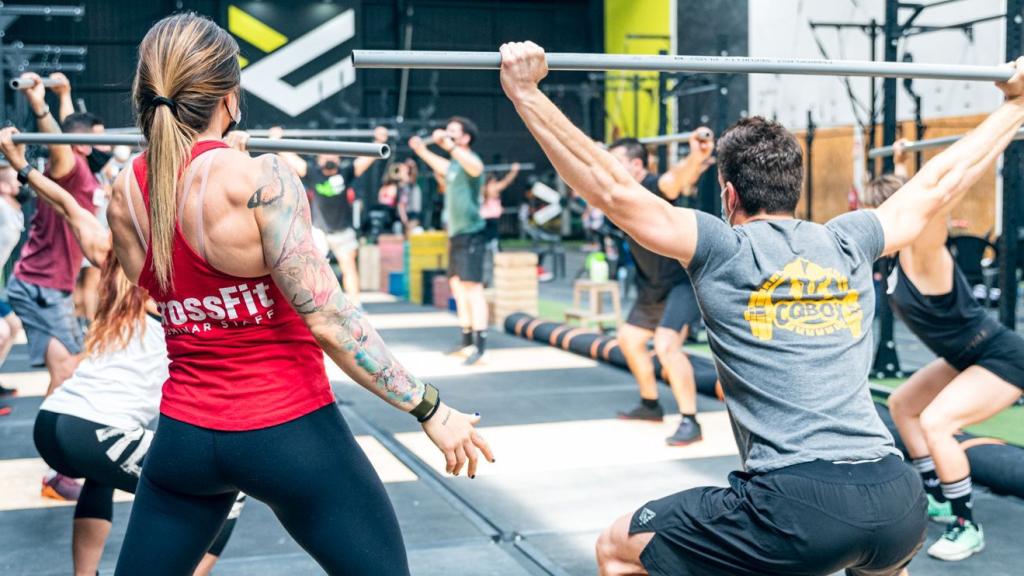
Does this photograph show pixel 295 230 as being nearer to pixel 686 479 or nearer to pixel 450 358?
pixel 686 479

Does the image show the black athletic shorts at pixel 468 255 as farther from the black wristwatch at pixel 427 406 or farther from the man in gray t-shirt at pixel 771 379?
the black wristwatch at pixel 427 406

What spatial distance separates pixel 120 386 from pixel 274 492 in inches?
48.2

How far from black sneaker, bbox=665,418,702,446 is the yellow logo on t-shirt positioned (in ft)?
10.5

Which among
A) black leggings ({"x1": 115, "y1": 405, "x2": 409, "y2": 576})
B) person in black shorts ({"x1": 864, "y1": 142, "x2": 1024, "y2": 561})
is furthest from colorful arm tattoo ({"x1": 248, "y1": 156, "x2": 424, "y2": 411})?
person in black shorts ({"x1": 864, "y1": 142, "x2": 1024, "y2": 561})

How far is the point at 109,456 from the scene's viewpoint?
2818 millimetres

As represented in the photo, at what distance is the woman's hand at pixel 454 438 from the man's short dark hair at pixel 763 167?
79 centimetres

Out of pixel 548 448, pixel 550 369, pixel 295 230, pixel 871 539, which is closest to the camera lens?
pixel 295 230

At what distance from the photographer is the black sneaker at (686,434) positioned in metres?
5.35

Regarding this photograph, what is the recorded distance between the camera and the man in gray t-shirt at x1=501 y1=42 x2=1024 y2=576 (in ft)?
6.78

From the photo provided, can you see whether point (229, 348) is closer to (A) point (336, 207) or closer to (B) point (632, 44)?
(A) point (336, 207)

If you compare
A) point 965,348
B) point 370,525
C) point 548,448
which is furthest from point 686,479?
point 370,525

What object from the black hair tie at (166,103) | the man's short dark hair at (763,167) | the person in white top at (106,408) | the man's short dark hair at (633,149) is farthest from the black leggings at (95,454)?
the man's short dark hair at (633,149)

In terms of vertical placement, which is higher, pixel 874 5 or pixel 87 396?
pixel 874 5

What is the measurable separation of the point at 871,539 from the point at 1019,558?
1.89 m
